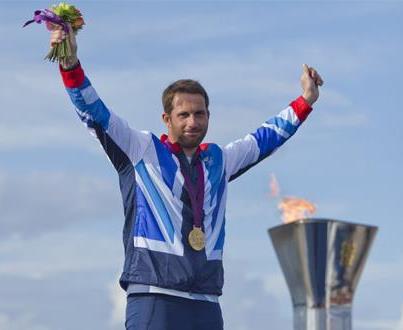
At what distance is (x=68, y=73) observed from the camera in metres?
10.5

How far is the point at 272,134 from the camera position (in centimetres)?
1187

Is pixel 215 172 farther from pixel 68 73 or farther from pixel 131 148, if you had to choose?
pixel 68 73

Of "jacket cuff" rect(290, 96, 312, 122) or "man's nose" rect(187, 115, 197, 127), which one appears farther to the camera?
"jacket cuff" rect(290, 96, 312, 122)

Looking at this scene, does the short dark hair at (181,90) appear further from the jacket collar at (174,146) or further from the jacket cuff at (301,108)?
the jacket cuff at (301,108)

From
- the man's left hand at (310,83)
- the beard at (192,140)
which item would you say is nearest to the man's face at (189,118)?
the beard at (192,140)

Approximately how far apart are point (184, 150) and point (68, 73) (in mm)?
1268

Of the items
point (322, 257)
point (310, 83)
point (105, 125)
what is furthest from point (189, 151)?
point (322, 257)

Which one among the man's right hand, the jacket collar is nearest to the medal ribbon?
the jacket collar

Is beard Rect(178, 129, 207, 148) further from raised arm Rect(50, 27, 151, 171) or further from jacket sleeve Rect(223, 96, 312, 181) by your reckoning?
jacket sleeve Rect(223, 96, 312, 181)

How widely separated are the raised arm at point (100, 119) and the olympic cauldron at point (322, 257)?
2542 inches

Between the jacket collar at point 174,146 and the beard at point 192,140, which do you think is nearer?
the beard at point 192,140

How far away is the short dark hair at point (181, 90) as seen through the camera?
10.9 meters

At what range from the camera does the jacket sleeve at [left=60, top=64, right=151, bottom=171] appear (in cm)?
1057

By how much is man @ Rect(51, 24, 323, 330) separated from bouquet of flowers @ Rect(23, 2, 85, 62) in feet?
0.18
